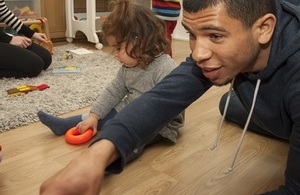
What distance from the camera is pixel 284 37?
60 centimetres

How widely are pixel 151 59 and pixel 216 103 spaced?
0.52 m

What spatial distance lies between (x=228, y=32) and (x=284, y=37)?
0.12 meters

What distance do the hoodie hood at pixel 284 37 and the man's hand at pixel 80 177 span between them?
0.36m

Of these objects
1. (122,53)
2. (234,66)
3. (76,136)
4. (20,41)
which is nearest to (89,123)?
(76,136)

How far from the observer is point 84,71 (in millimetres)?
1823

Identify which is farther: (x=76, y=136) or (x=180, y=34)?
(x=180, y=34)

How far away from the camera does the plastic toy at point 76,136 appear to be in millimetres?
1045

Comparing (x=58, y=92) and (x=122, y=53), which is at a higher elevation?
(x=122, y=53)

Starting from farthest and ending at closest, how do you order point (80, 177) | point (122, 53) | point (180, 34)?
point (180, 34), point (122, 53), point (80, 177)

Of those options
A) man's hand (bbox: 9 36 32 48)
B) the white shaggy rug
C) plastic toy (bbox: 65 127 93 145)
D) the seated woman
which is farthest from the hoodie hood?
man's hand (bbox: 9 36 32 48)

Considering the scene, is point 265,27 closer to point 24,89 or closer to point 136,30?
point 136,30

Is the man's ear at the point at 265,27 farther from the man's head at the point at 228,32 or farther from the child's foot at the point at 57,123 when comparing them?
the child's foot at the point at 57,123

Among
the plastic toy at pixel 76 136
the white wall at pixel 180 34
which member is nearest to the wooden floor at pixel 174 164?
the plastic toy at pixel 76 136

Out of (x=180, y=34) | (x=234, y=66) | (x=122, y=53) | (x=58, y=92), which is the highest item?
(x=234, y=66)
